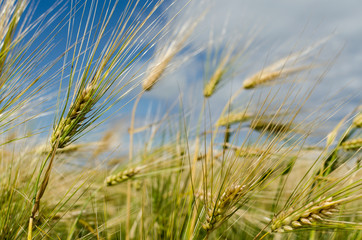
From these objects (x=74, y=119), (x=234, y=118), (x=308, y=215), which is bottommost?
(x=308, y=215)

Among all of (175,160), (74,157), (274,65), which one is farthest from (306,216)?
(74,157)

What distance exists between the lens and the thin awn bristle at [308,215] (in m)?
0.55

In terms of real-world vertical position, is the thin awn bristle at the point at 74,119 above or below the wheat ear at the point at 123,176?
above

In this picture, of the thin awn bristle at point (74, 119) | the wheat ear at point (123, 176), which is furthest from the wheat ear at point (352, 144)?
Answer: the thin awn bristle at point (74, 119)

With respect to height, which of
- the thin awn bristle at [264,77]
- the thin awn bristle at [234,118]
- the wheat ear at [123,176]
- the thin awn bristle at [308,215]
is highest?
the thin awn bristle at [264,77]

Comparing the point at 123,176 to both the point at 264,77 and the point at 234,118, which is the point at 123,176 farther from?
the point at 264,77

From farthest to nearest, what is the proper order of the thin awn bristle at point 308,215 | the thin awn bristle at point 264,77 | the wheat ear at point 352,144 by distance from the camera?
the thin awn bristle at point 264,77, the wheat ear at point 352,144, the thin awn bristle at point 308,215

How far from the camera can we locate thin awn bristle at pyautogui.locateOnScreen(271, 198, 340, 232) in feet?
1.81

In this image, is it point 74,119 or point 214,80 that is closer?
point 74,119

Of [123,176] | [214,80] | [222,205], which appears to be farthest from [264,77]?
[222,205]

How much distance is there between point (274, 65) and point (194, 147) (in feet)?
1.53

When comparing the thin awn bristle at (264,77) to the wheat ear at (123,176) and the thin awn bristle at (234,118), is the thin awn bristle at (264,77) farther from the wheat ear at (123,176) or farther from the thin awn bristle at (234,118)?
the wheat ear at (123,176)

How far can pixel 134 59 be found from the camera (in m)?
0.63

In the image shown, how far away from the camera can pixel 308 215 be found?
0.56 metres
